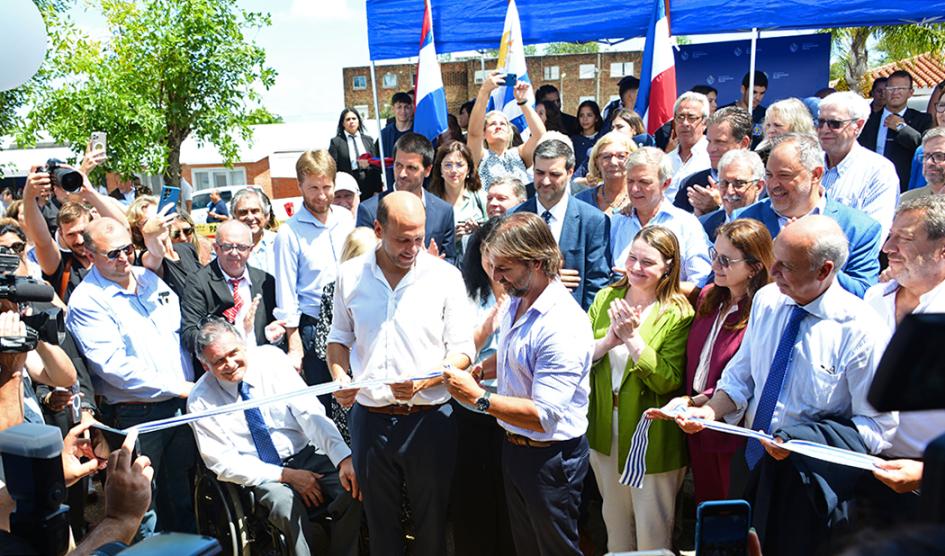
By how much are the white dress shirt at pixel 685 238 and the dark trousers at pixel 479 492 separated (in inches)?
46.2

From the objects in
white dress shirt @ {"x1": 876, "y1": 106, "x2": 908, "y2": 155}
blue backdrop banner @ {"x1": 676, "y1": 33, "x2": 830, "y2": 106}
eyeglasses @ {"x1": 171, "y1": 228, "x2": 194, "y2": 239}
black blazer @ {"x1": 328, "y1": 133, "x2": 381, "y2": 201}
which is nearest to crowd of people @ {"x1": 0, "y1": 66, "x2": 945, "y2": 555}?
eyeglasses @ {"x1": 171, "y1": 228, "x2": 194, "y2": 239}

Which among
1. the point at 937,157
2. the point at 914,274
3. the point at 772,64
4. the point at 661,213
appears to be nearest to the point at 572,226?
the point at 661,213

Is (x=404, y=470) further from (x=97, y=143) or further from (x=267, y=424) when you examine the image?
(x=97, y=143)

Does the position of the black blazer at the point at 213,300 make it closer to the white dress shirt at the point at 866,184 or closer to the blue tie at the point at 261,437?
the blue tie at the point at 261,437

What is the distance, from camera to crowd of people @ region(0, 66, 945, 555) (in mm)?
3031

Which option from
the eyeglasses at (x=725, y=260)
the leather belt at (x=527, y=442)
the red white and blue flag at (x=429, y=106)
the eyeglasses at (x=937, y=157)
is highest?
the red white and blue flag at (x=429, y=106)

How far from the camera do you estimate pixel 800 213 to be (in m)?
3.93

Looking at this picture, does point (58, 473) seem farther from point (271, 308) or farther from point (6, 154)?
point (6, 154)

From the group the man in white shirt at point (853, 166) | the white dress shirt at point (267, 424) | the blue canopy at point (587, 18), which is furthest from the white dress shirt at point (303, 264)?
the blue canopy at point (587, 18)

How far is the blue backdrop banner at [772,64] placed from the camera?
1179 centimetres

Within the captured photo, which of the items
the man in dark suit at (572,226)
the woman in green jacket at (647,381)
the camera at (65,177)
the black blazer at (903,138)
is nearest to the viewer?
the woman in green jacket at (647,381)

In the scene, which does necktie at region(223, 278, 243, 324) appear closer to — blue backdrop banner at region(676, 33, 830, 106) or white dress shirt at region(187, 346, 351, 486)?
white dress shirt at region(187, 346, 351, 486)

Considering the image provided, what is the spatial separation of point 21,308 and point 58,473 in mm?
1907

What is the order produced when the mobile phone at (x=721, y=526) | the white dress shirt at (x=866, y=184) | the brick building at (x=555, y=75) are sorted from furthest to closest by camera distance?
the brick building at (x=555, y=75) < the white dress shirt at (x=866, y=184) < the mobile phone at (x=721, y=526)
